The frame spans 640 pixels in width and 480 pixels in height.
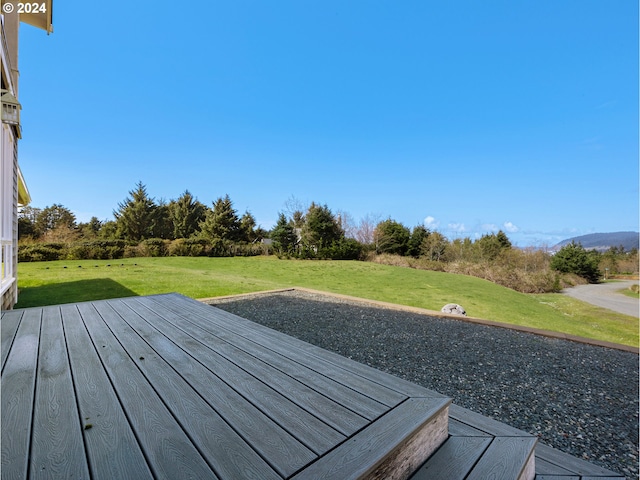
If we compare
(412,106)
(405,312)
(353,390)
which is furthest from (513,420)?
(412,106)

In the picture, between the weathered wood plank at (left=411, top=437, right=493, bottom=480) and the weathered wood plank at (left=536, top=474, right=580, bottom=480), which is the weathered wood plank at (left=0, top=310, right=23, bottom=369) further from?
the weathered wood plank at (left=536, top=474, right=580, bottom=480)

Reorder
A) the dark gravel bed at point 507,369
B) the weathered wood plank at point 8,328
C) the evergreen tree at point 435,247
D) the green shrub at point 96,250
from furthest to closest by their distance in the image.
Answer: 1. the evergreen tree at point 435,247
2. the green shrub at point 96,250
3. the dark gravel bed at point 507,369
4. the weathered wood plank at point 8,328

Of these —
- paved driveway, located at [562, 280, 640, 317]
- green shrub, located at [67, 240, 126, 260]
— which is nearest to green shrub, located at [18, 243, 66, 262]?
green shrub, located at [67, 240, 126, 260]

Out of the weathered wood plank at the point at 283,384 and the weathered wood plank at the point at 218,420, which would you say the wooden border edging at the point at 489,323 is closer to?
the weathered wood plank at the point at 283,384

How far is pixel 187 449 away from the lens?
76 cm

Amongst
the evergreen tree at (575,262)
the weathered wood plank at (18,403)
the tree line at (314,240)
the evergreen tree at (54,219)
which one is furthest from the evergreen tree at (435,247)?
the evergreen tree at (54,219)

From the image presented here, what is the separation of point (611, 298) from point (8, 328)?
16097mm

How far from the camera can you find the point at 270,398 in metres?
1.04

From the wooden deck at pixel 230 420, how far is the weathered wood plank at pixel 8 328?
0.06 ft

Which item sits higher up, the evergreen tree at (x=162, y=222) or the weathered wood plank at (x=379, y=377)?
the evergreen tree at (x=162, y=222)

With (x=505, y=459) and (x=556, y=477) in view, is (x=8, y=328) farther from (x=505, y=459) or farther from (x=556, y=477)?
(x=556, y=477)

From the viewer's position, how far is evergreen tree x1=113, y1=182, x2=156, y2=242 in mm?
16172

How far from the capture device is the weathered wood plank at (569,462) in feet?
3.99

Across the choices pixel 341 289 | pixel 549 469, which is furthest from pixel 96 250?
pixel 549 469
